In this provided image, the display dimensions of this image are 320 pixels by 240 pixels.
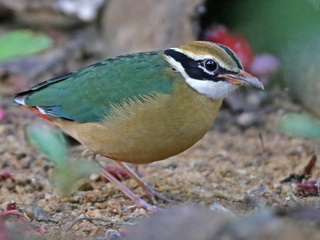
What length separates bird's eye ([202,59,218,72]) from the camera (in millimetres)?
5715

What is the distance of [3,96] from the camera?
8.94m

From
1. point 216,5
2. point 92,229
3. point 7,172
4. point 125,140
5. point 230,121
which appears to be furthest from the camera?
point 216,5

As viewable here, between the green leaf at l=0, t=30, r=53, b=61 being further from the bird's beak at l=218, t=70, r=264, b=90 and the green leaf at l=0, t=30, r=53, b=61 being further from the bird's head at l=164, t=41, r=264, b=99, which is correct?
the bird's beak at l=218, t=70, r=264, b=90

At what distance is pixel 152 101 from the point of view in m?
5.69

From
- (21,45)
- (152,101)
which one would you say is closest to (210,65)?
(152,101)

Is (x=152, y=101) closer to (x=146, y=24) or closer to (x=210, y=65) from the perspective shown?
(x=210, y=65)

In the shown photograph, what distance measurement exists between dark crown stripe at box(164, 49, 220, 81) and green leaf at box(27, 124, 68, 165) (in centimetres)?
138

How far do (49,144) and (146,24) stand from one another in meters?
4.54

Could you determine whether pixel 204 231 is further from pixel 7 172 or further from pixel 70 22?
pixel 70 22

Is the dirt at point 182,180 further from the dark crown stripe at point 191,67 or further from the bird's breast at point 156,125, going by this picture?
the dark crown stripe at point 191,67

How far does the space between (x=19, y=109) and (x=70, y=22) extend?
248cm

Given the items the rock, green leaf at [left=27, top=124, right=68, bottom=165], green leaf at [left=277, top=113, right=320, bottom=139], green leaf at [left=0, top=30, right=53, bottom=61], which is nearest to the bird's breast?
green leaf at [left=27, top=124, right=68, bottom=165]

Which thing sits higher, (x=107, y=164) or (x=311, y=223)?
(x=311, y=223)

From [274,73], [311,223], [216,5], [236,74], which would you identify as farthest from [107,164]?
[311,223]
